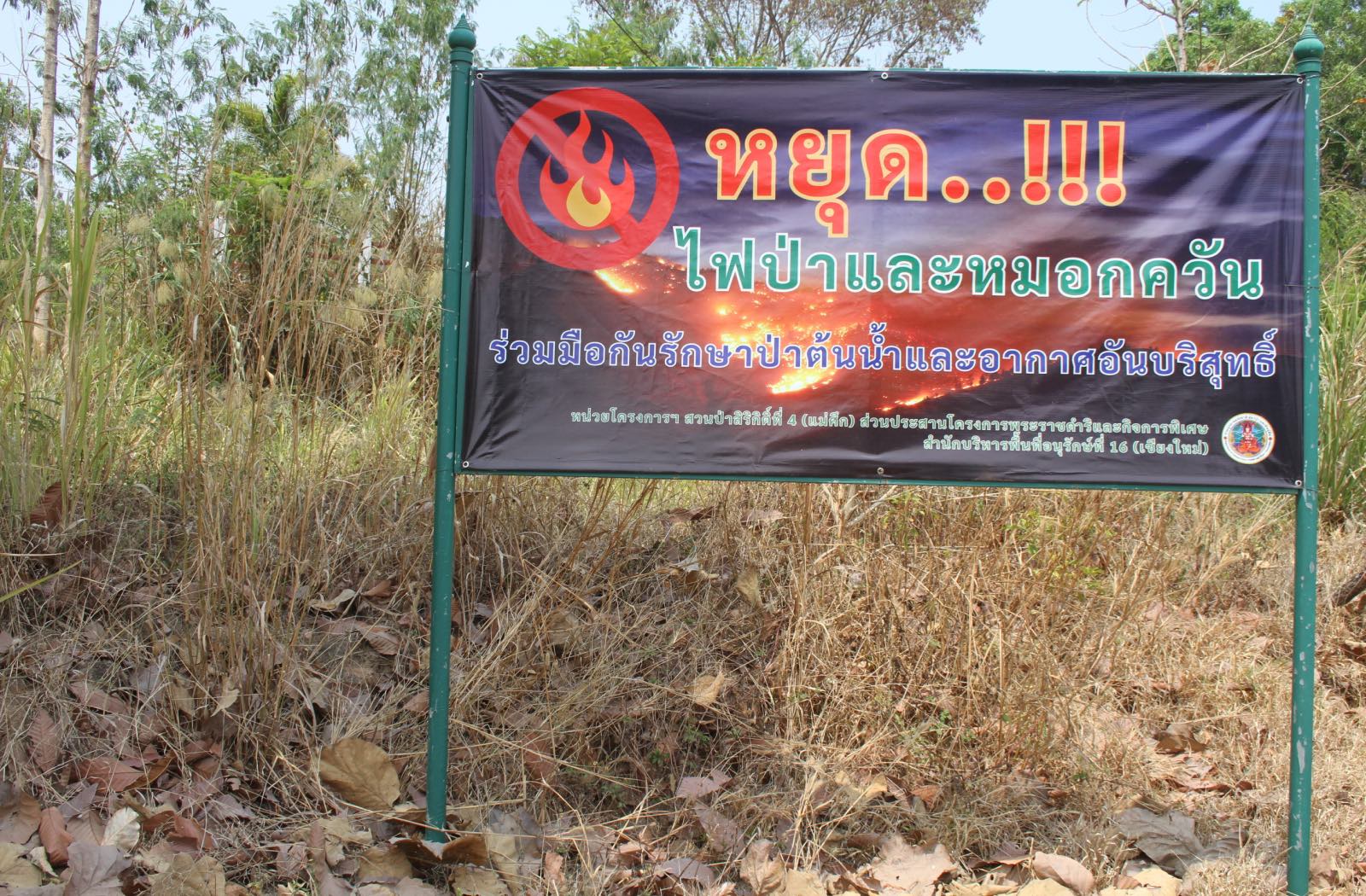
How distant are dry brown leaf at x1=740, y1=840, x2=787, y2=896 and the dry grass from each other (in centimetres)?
11

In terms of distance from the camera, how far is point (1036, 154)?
291 cm

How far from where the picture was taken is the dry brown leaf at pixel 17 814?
2.66 m

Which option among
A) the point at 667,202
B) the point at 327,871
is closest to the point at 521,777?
the point at 327,871

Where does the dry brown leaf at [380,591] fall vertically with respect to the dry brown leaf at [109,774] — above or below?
above

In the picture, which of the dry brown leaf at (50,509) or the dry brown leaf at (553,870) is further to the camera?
the dry brown leaf at (50,509)

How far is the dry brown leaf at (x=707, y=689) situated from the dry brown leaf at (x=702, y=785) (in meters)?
0.25

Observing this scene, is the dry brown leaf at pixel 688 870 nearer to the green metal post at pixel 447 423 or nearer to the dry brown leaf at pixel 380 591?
the green metal post at pixel 447 423

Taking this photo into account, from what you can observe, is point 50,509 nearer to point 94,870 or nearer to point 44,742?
point 44,742

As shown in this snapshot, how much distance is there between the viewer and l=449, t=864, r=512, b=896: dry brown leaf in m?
2.69

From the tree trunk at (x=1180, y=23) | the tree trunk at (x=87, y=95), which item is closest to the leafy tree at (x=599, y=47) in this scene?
the tree trunk at (x=87, y=95)

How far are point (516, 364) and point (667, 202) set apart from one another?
0.64 m

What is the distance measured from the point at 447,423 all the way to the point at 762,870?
152cm

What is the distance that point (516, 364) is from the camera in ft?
9.43

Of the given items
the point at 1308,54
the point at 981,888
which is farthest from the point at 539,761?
the point at 1308,54
